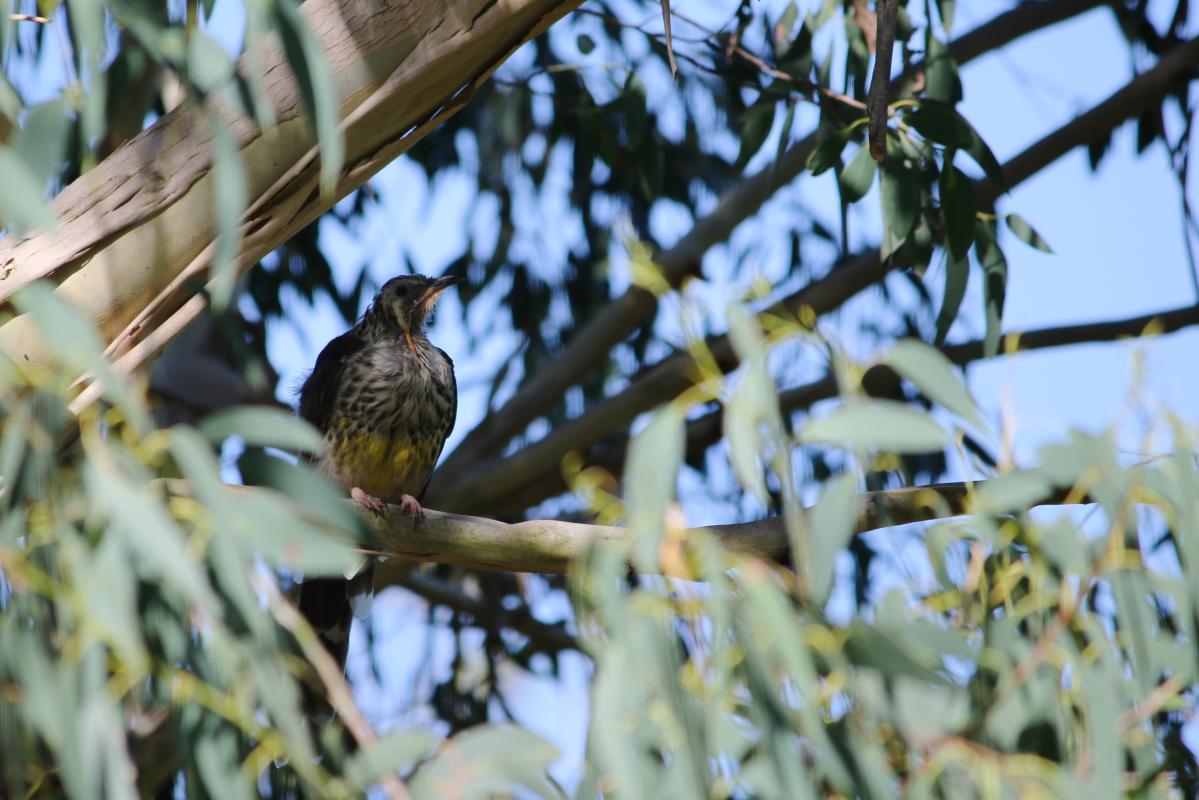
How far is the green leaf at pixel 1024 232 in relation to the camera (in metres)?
2.80

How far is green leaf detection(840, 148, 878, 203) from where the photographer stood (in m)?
2.50

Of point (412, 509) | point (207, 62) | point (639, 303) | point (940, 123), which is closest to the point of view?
point (207, 62)

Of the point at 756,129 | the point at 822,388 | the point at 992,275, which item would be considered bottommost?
the point at 822,388

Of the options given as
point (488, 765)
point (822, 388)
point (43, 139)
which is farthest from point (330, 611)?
point (488, 765)

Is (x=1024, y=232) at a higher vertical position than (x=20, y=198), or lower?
lower

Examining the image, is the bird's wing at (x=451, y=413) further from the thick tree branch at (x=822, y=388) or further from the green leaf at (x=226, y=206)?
the green leaf at (x=226, y=206)

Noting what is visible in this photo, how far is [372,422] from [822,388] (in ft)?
4.37

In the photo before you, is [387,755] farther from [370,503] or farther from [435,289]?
[435,289]

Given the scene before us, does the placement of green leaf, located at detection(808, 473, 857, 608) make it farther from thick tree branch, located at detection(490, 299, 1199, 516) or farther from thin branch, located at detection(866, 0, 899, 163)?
thick tree branch, located at detection(490, 299, 1199, 516)

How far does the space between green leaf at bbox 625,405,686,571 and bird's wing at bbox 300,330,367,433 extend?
104 inches

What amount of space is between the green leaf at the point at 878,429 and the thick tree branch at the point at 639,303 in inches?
115

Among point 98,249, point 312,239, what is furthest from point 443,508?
point 98,249

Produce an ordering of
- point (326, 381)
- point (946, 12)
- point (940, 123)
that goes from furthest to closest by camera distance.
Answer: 1. point (326, 381)
2. point (946, 12)
3. point (940, 123)

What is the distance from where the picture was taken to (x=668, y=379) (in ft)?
13.4
